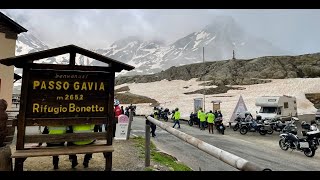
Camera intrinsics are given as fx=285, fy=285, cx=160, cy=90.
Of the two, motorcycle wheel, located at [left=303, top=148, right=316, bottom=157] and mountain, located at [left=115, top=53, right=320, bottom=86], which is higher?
mountain, located at [left=115, top=53, right=320, bottom=86]

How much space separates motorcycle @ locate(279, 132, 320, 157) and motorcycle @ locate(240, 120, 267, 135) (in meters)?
6.55

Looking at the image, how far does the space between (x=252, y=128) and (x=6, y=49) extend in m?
18.1

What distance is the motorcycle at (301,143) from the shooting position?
44.8ft

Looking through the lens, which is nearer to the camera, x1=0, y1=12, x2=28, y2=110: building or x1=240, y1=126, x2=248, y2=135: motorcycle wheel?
x1=0, y1=12, x2=28, y2=110: building

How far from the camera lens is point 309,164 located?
11.6 meters

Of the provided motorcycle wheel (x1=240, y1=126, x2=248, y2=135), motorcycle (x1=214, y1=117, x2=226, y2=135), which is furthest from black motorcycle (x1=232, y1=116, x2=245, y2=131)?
motorcycle (x1=214, y1=117, x2=226, y2=135)

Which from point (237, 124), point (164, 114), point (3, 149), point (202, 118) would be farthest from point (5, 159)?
point (164, 114)

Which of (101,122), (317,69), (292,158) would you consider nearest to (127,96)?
(317,69)

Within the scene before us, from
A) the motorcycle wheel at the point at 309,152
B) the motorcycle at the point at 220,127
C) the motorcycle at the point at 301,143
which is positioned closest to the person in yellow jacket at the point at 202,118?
the motorcycle at the point at 220,127

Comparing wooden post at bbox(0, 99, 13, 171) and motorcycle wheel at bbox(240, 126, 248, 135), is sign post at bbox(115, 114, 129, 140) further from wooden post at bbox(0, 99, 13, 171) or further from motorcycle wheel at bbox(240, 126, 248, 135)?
motorcycle wheel at bbox(240, 126, 248, 135)

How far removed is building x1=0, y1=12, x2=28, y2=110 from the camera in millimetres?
Answer: 16328

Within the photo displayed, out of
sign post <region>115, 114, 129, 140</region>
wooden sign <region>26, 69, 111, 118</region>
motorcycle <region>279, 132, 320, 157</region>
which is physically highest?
wooden sign <region>26, 69, 111, 118</region>

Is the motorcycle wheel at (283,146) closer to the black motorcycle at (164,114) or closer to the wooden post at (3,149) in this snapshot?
the wooden post at (3,149)

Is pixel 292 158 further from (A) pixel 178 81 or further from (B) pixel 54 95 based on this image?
(A) pixel 178 81
